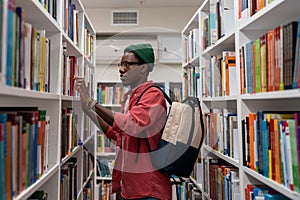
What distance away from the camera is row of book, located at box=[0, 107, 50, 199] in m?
0.77

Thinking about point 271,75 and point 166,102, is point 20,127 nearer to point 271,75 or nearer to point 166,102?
point 166,102

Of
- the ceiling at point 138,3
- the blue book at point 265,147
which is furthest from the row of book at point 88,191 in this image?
the ceiling at point 138,3

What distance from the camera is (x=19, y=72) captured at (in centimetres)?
88

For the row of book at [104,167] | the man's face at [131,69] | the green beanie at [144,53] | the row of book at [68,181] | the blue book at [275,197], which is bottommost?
the row of book at [104,167]

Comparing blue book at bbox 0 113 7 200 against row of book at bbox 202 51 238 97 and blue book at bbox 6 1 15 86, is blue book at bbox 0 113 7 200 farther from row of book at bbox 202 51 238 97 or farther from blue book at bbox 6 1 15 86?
row of book at bbox 202 51 238 97

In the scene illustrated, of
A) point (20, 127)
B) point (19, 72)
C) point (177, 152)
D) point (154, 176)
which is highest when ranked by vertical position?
point (19, 72)

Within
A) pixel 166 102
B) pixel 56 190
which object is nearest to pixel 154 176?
pixel 166 102

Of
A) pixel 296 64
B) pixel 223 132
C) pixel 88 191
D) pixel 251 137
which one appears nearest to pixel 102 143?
pixel 88 191

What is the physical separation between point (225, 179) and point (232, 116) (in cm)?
41

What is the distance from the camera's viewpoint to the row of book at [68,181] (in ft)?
5.45

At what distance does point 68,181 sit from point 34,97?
3.10ft

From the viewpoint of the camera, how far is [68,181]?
5.85 feet

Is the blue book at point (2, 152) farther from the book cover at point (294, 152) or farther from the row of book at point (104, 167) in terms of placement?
the row of book at point (104, 167)

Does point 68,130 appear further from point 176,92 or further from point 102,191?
point 102,191
